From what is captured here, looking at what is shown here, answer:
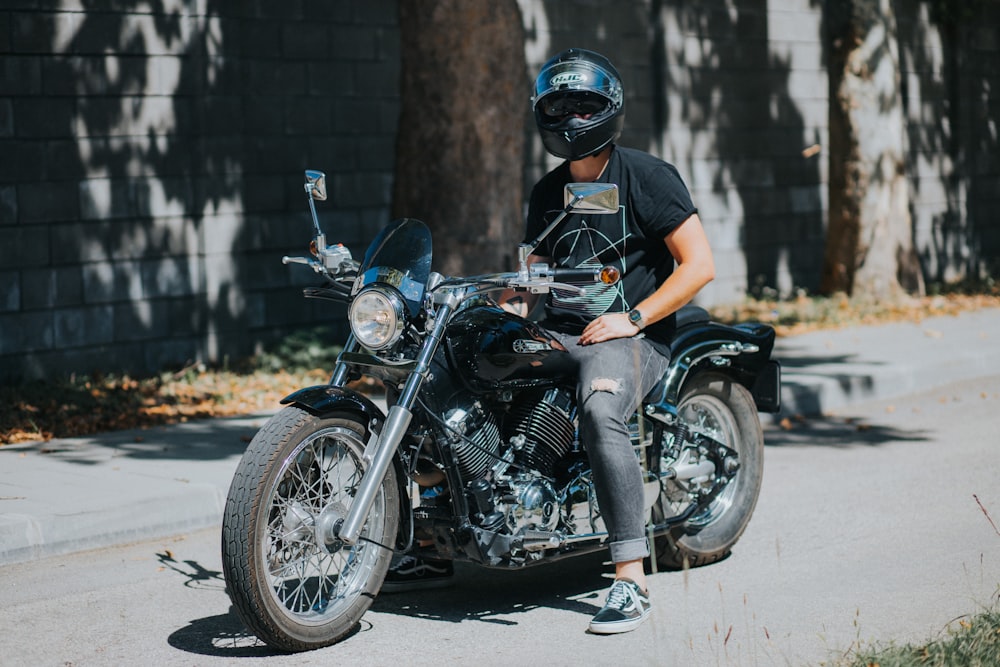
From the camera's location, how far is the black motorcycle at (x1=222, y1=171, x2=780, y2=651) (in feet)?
15.5

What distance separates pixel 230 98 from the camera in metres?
11.3

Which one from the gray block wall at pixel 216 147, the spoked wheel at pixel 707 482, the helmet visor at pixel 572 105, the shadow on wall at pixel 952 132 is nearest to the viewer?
the helmet visor at pixel 572 105

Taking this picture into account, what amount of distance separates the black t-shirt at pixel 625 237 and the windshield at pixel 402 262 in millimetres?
574

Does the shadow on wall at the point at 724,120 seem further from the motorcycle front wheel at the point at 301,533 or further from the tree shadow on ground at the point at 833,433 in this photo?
the motorcycle front wheel at the point at 301,533

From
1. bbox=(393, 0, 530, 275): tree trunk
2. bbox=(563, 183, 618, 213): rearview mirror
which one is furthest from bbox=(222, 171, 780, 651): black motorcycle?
bbox=(393, 0, 530, 275): tree trunk

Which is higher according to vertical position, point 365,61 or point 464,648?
point 365,61

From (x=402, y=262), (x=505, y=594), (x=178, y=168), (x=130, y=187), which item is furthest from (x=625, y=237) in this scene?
(x=178, y=168)

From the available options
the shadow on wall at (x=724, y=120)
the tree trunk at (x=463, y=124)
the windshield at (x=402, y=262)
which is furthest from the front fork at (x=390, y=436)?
A: the shadow on wall at (x=724, y=120)

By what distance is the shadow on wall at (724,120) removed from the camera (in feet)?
47.9

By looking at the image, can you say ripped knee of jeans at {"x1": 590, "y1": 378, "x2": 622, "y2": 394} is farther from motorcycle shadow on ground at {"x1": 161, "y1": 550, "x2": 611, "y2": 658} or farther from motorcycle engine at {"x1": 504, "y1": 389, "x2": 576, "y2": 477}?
motorcycle shadow on ground at {"x1": 161, "y1": 550, "x2": 611, "y2": 658}

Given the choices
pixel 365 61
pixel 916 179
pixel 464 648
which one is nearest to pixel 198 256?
→ pixel 365 61

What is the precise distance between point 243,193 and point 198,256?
0.67 metres

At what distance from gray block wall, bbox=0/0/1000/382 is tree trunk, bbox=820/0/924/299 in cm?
130

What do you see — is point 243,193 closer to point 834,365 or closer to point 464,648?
point 834,365
